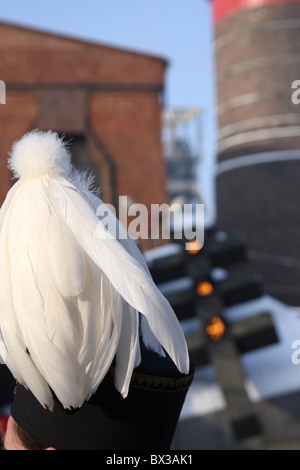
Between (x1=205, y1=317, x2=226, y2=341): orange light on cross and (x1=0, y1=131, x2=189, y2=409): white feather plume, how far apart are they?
9.35 m

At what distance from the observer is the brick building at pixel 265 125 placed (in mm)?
27406

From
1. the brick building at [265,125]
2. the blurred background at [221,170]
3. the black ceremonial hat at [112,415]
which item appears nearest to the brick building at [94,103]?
the blurred background at [221,170]

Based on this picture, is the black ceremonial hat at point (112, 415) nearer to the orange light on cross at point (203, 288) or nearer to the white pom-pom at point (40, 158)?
the white pom-pom at point (40, 158)

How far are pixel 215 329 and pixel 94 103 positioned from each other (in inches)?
347

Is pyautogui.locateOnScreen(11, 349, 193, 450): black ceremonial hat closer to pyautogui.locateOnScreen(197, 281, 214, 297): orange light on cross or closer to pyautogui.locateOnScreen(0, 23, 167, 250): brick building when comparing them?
pyautogui.locateOnScreen(197, 281, 214, 297): orange light on cross

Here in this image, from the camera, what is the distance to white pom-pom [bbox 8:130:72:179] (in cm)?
169

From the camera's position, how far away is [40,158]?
5.55 ft

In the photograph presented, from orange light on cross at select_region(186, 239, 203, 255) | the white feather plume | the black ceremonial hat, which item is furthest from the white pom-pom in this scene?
orange light on cross at select_region(186, 239, 203, 255)

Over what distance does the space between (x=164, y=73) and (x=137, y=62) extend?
715mm

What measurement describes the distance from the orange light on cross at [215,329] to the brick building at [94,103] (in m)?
7.06

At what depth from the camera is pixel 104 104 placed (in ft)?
60.0

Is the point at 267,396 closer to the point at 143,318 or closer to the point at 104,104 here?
the point at 104,104

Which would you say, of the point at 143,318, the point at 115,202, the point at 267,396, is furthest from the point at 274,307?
the point at 143,318

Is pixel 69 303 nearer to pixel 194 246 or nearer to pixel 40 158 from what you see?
pixel 40 158
